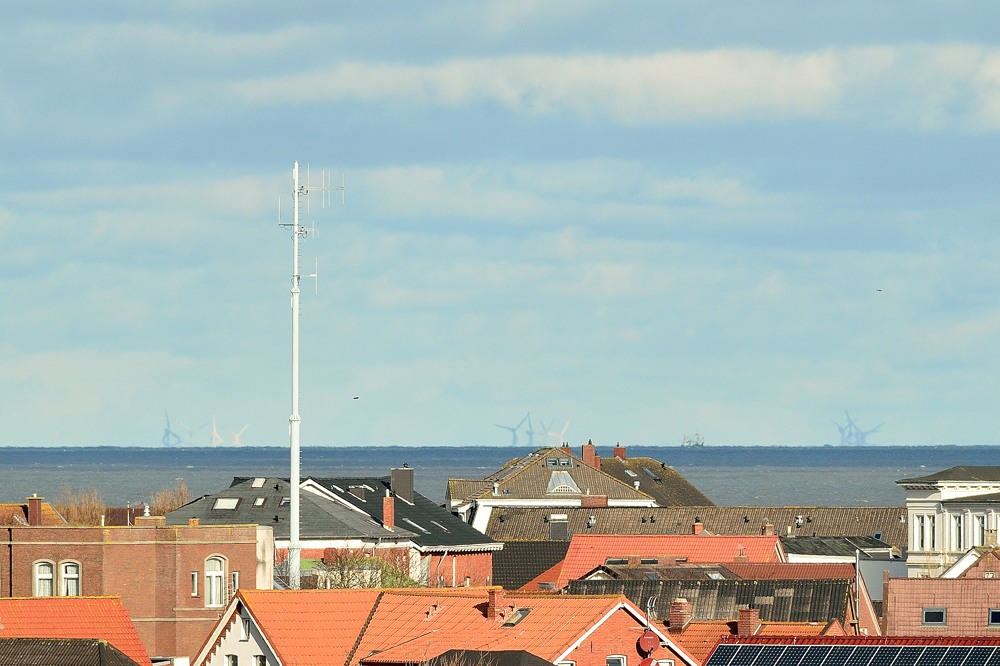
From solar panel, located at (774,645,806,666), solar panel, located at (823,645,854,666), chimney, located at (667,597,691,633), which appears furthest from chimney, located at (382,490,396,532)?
solar panel, located at (823,645,854,666)

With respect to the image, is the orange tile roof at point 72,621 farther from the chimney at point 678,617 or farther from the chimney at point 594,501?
the chimney at point 594,501

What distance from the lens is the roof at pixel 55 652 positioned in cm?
5491

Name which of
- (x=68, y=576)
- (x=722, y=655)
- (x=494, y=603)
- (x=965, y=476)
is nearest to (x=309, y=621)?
(x=494, y=603)

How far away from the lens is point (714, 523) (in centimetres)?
14188

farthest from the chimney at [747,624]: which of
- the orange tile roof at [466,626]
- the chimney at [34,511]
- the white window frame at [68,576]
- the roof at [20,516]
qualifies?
the roof at [20,516]

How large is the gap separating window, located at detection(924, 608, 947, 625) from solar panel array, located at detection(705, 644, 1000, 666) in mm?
26731

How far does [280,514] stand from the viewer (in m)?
100

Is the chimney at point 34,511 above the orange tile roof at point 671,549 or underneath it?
above

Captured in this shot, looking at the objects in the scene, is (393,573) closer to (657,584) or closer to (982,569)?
(657,584)

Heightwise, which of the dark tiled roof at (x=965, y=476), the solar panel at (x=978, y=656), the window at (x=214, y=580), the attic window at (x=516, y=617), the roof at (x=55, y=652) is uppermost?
the dark tiled roof at (x=965, y=476)

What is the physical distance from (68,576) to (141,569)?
7.63 feet

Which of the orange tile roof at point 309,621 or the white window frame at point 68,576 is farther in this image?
the white window frame at point 68,576

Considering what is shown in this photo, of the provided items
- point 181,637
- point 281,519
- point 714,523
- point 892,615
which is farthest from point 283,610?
point 714,523

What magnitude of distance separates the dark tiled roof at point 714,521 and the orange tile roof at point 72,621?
75.2 metres
